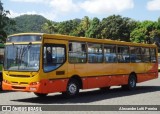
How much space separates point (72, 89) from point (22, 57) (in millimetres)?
2564

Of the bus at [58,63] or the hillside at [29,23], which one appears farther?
the hillside at [29,23]

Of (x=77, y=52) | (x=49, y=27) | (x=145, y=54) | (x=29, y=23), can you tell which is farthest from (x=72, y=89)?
(x=29, y=23)

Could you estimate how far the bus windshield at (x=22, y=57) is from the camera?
14.2m

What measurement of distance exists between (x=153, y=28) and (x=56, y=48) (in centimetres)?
8977

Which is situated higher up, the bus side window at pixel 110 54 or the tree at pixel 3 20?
the tree at pixel 3 20

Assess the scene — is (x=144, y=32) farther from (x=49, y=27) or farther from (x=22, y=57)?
(x=22, y=57)

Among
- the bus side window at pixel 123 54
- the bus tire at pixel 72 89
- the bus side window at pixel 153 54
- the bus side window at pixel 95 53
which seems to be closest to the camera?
the bus tire at pixel 72 89

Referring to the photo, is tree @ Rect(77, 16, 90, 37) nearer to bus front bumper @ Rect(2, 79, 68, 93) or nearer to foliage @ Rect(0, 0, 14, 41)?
foliage @ Rect(0, 0, 14, 41)

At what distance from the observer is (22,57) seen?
47.6ft

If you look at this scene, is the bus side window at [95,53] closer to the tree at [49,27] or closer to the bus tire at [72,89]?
the bus tire at [72,89]

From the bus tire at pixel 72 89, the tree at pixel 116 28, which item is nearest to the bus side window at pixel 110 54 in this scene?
the bus tire at pixel 72 89

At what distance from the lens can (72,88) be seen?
1573cm

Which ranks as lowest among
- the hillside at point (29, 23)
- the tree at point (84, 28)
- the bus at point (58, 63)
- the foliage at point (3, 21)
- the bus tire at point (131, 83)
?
the bus tire at point (131, 83)

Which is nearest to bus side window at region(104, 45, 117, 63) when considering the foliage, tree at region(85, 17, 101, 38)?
the foliage
